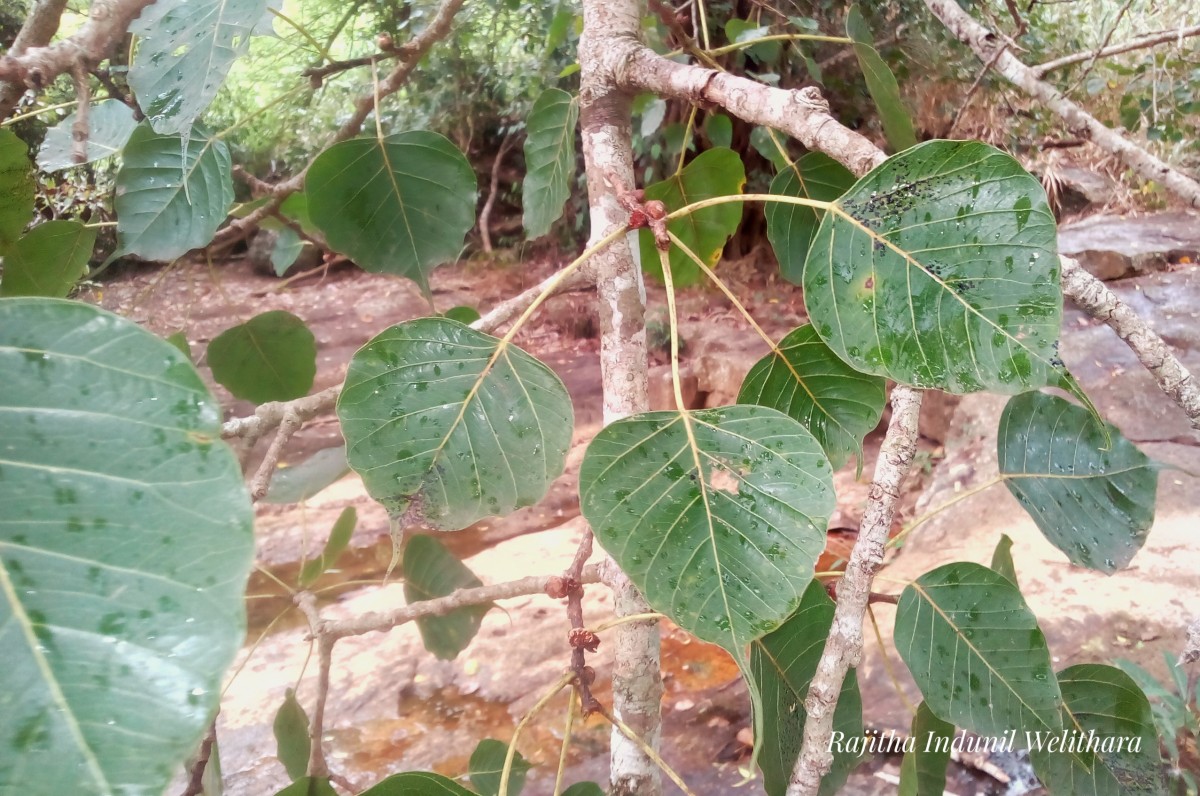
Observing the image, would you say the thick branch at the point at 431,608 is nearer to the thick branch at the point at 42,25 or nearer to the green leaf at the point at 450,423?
the green leaf at the point at 450,423

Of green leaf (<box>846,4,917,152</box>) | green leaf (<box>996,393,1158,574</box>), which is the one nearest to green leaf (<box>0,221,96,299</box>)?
green leaf (<box>846,4,917,152</box>)

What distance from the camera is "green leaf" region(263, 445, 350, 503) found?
0.79 meters

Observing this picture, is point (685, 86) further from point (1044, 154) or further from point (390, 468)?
point (1044, 154)

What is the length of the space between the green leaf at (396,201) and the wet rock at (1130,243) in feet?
10.2

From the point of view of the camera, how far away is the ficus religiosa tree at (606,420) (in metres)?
0.22

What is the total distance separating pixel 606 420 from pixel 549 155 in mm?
417

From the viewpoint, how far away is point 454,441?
46 centimetres

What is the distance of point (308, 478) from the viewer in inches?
32.2

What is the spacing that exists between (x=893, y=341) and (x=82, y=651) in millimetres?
420

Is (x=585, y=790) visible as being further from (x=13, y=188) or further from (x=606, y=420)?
(x=13, y=188)

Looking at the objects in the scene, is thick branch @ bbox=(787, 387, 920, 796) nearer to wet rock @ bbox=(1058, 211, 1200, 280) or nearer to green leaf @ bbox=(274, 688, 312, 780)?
green leaf @ bbox=(274, 688, 312, 780)

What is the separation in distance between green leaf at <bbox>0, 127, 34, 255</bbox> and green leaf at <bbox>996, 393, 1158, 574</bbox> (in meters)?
0.93

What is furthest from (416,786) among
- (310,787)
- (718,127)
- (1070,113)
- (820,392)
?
(718,127)

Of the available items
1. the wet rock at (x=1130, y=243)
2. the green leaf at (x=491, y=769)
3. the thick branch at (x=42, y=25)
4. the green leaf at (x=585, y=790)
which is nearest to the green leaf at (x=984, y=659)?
the green leaf at (x=585, y=790)
